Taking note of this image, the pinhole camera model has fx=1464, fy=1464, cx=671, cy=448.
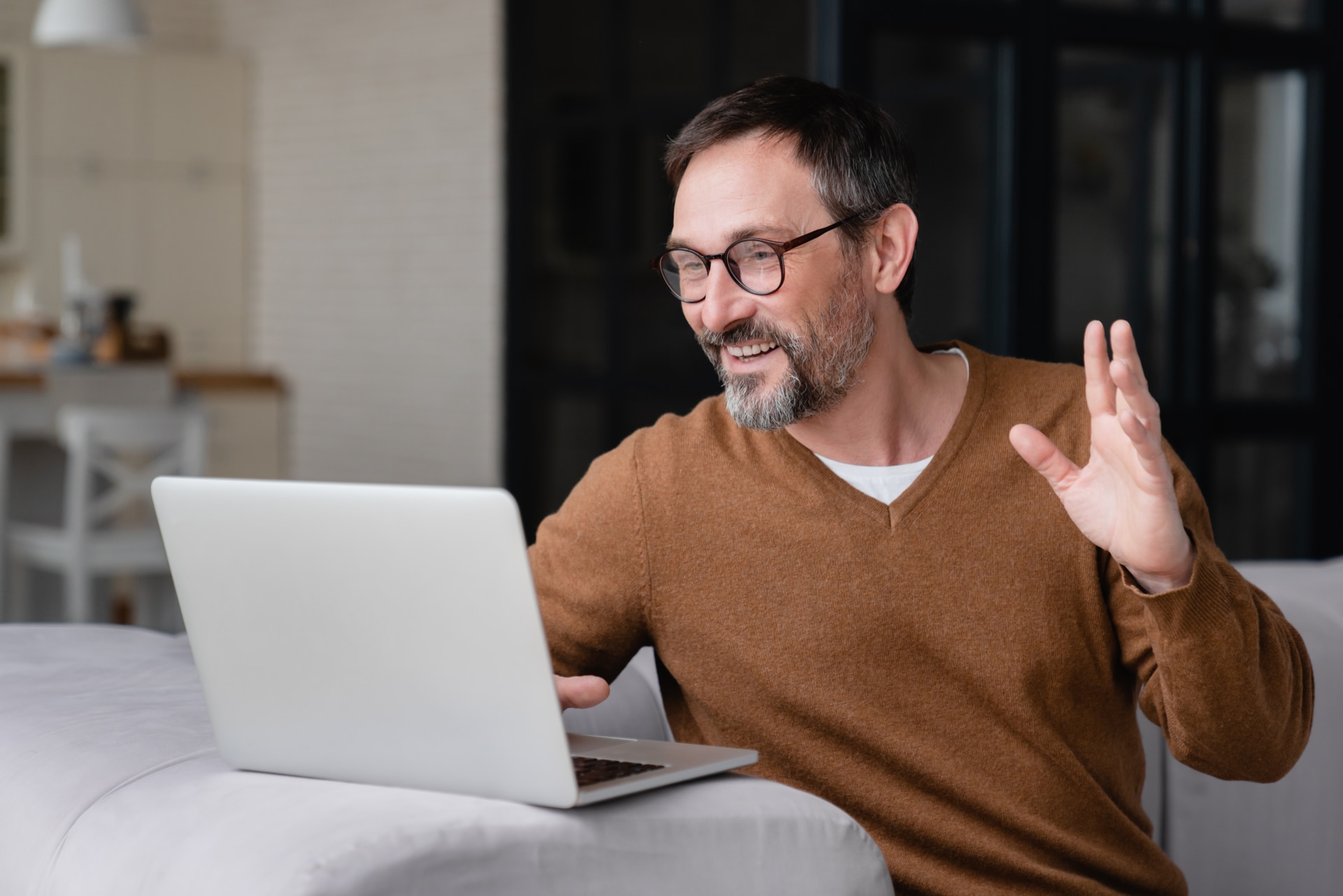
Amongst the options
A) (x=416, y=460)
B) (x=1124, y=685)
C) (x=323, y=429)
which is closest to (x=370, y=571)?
(x=1124, y=685)

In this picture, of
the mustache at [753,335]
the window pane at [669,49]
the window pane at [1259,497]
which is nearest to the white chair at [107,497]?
the window pane at [669,49]

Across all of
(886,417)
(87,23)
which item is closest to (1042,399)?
(886,417)

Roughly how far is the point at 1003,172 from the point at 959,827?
4.79 feet

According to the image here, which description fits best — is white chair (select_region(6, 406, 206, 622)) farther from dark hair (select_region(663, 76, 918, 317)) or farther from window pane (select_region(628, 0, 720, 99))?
dark hair (select_region(663, 76, 918, 317))

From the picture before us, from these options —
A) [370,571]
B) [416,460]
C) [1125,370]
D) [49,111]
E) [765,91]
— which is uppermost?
[49,111]

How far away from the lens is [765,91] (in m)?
1.44

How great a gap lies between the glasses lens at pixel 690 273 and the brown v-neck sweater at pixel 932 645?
0.19 m

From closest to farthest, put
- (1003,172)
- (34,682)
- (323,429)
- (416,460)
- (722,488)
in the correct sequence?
(34,682), (722,488), (1003,172), (416,460), (323,429)

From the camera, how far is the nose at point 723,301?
1.41 meters

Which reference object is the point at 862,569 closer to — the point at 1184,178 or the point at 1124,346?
the point at 1124,346

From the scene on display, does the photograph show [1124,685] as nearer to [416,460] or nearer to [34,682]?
→ [34,682]

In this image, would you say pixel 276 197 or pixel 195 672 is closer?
pixel 195 672

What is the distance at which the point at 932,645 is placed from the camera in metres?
1.35

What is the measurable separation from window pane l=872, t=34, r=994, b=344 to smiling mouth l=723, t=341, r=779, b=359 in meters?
0.27
